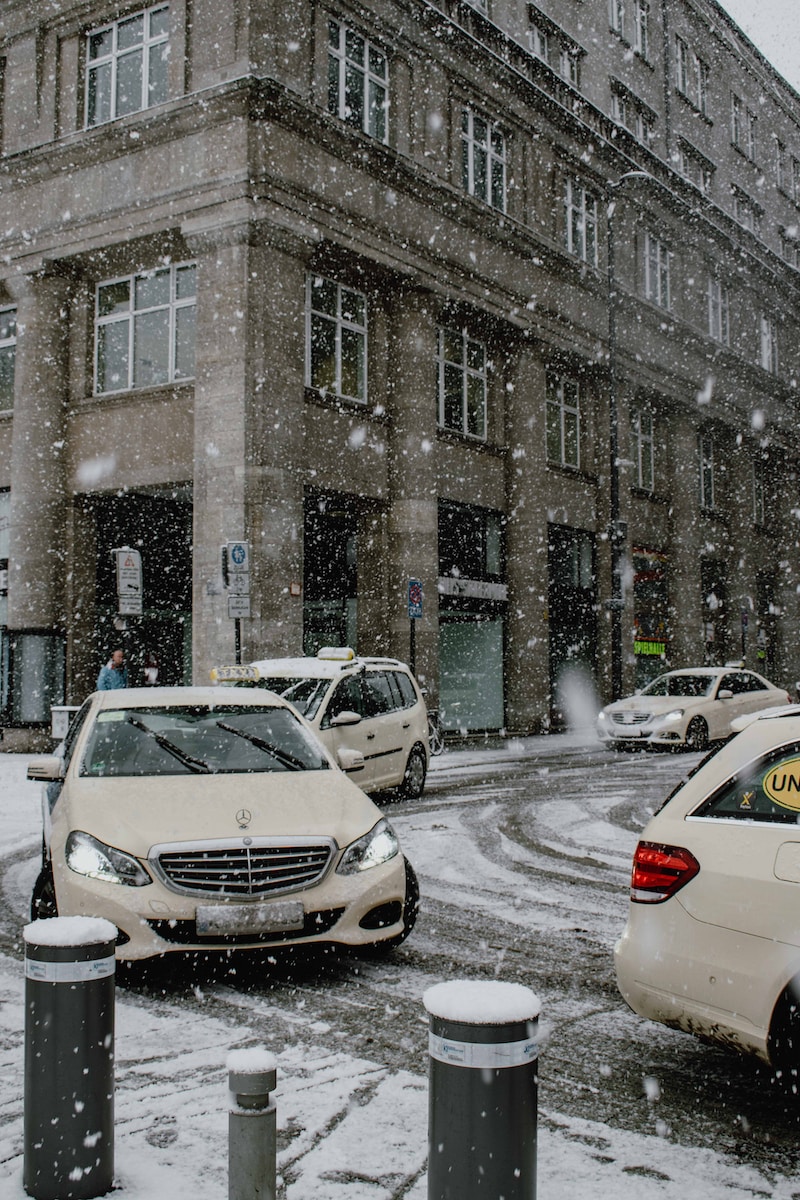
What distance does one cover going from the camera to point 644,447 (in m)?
35.5

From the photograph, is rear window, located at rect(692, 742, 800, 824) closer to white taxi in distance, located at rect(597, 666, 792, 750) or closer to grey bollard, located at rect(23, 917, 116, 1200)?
grey bollard, located at rect(23, 917, 116, 1200)

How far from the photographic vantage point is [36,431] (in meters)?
23.3

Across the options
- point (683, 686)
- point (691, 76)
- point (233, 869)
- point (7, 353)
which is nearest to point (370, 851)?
point (233, 869)

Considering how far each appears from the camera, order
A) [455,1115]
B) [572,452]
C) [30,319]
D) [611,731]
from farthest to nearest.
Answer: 1. [572,452]
2. [30,319]
3. [611,731]
4. [455,1115]

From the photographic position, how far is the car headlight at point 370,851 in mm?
5953

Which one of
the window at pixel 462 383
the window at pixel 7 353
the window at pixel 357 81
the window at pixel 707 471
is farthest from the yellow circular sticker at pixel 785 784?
the window at pixel 707 471

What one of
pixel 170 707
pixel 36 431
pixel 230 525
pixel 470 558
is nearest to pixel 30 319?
pixel 36 431

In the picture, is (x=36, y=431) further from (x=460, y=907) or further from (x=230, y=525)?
(x=460, y=907)

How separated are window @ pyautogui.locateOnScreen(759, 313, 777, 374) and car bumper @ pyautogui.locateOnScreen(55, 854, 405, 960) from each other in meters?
40.5

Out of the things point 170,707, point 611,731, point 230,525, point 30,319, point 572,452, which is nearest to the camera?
point 170,707

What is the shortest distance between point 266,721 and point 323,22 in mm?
19294

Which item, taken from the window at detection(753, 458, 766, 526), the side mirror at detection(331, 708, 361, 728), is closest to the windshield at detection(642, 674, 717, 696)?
the side mirror at detection(331, 708, 361, 728)

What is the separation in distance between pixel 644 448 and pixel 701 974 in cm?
3265

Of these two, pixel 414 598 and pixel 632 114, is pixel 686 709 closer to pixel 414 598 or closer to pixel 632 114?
pixel 414 598
